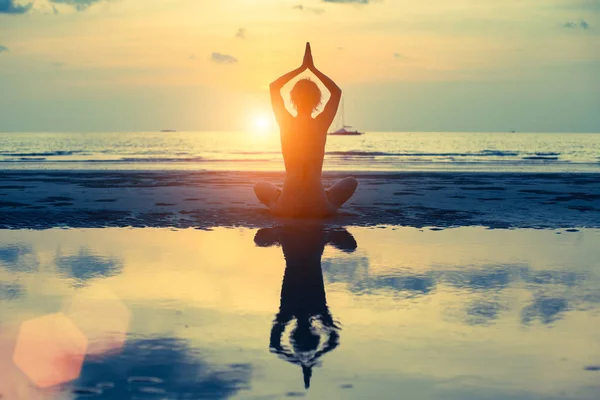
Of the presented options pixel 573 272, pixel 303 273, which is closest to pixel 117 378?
pixel 303 273

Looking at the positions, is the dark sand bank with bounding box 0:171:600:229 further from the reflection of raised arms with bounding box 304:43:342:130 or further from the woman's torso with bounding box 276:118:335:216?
the reflection of raised arms with bounding box 304:43:342:130

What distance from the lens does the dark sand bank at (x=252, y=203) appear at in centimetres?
1154

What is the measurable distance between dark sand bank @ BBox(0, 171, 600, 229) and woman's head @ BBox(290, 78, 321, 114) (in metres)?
1.87

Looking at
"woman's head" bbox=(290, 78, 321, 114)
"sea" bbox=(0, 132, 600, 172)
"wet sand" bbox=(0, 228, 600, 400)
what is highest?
"sea" bbox=(0, 132, 600, 172)

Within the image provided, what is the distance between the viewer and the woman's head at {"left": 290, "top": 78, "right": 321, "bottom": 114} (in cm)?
1068

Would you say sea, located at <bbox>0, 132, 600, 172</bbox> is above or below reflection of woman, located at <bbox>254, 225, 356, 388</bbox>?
above

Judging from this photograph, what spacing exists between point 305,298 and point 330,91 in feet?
18.6

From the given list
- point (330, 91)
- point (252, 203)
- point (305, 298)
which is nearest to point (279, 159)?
point (252, 203)

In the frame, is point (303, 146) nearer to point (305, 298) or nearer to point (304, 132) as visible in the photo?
point (304, 132)

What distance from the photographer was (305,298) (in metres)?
5.91

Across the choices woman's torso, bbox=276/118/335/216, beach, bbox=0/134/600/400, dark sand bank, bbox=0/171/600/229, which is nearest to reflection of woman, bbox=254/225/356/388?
beach, bbox=0/134/600/400

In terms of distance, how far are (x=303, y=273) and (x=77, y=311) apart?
2370 mm

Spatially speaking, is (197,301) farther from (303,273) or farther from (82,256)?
(82,256)

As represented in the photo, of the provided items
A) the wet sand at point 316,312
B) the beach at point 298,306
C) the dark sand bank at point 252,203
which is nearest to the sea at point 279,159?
the dark sand bank at point 252,203
